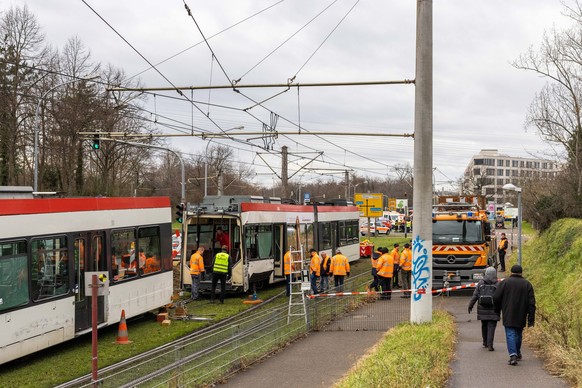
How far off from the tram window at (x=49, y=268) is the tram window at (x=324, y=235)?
17.6 metres

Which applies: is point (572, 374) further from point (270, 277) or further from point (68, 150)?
point (68, 150)

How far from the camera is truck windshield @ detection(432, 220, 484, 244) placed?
24703mm

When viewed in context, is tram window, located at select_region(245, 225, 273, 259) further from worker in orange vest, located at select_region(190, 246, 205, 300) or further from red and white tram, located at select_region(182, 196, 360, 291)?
worker in orange vest, located at select_region(190, 246, 205, 300)

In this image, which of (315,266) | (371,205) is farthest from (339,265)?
(371,205)

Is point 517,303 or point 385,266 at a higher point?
point 517,303

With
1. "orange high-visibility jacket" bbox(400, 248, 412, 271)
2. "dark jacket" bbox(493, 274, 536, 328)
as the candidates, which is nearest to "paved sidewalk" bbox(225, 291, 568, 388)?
"dark jacket" bbox(493, 274, 536, 328)

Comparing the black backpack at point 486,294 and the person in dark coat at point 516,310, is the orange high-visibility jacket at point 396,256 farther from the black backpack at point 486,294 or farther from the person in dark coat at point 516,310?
the person in dark coat at point 516,310

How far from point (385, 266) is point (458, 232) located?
3728 mm

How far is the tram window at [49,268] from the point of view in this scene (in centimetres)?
1319

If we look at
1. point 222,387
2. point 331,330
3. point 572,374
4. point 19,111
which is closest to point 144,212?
point 331,330

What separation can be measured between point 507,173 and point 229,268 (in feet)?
498

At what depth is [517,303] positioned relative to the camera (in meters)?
11.4

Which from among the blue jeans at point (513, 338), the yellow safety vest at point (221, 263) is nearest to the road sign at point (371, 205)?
the yellow safety vest at point (221, 263)

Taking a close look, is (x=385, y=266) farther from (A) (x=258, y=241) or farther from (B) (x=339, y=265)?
(A) (x=258, y=241)
